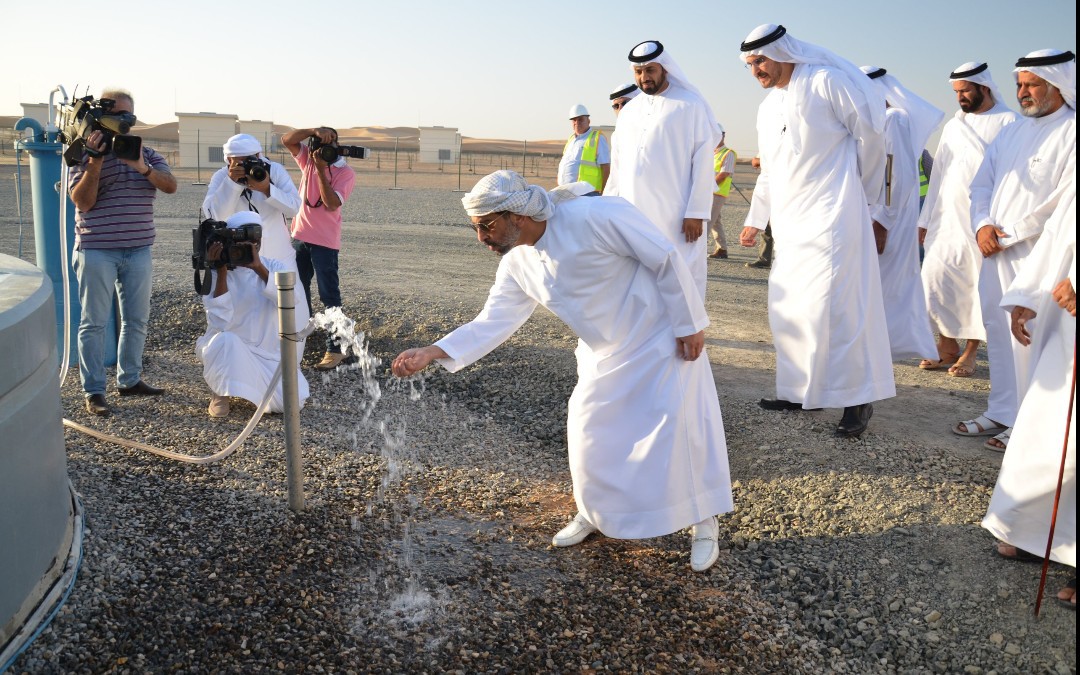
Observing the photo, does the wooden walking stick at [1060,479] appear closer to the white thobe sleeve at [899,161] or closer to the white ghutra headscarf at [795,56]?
the white ghutra headscarf at [795,56]

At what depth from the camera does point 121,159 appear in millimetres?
5094

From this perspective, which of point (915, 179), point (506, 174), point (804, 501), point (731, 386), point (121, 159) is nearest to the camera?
point (506, 174)

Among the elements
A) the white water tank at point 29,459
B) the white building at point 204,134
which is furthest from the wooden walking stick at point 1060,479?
the white building at point 204,134

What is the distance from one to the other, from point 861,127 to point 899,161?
173 centimetres

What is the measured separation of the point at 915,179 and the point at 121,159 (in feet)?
17.1

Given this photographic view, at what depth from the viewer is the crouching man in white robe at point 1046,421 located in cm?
329

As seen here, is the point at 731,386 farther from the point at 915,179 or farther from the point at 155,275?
the point at 155,275

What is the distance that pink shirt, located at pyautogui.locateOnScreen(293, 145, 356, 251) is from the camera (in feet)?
21.2

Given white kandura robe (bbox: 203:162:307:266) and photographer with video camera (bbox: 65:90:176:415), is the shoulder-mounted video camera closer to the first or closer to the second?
photographer with video camera (bbox: 65:90:176:415)

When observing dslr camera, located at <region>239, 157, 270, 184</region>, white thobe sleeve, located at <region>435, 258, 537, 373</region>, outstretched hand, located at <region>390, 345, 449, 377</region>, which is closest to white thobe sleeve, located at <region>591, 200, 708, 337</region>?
white thobe sleeve, located at <region>435, 258, 537, 373</region>

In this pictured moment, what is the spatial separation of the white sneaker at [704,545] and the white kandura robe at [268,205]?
297 centimetres

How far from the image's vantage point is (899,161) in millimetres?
6371

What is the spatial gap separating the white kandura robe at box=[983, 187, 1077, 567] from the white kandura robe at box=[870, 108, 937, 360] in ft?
8.80

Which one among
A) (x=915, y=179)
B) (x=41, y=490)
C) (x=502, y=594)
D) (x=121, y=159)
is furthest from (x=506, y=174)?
(x=915, y=179)
